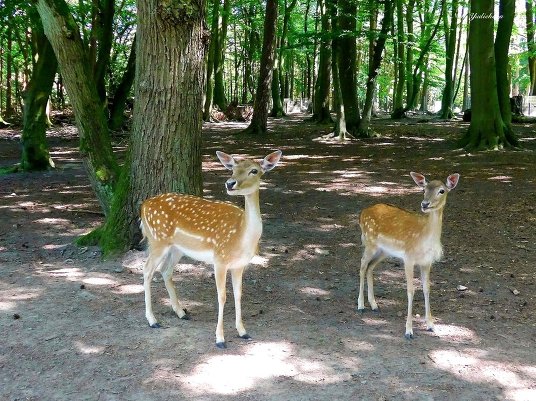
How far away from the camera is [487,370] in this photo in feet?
12.8

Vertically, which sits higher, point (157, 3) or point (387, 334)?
point (157, 3)

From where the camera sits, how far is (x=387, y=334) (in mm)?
4535

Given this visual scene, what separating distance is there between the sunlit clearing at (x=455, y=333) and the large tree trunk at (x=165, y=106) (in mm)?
2851

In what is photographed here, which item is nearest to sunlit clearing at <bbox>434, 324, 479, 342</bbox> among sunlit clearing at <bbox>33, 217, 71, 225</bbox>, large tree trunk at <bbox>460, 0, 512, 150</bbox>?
sunlit clearing at <bbox>33, 217, 71, 225</bbox>

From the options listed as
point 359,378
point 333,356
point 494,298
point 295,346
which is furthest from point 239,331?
point 494,298

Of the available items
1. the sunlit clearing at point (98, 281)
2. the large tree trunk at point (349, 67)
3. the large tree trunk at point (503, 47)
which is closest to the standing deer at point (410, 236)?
the sunlit clearing at point (98, 281)

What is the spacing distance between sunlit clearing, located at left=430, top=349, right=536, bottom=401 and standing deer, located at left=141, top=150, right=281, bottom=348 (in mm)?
1418

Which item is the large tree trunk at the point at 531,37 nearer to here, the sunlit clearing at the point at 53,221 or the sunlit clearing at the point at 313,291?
the sunlit clearing at the point at 53,221

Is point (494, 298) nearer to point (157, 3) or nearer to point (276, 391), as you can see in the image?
point (276, 391)

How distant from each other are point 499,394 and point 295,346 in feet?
4.50

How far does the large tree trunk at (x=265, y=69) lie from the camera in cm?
1862

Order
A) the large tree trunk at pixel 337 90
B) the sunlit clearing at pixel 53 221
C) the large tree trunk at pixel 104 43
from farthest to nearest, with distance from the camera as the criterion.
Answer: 1. the large tree trunk at pixel 337 90
2. the large tree trunk at pixel 104 43
3. the sunlit clearing at pixel 53 221

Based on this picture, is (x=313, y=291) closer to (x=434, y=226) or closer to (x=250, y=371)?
(x=434, y=226)

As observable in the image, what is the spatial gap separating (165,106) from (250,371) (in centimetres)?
310
